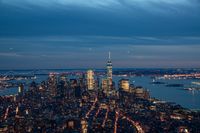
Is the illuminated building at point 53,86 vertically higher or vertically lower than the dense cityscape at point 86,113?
higher

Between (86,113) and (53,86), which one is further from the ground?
(53,86)

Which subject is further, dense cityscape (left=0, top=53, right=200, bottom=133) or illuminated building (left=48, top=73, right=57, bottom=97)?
illuminated building (left=48, top=73, right=57, bottom=97)

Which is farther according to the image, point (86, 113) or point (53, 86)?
point (53, 86)

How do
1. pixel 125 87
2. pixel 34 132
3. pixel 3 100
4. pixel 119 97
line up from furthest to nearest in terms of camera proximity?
pixel 125 87
pixel 119 97
pixel 3 100
pixel 34 132

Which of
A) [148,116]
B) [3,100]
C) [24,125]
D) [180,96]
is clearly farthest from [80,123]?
[180,96]

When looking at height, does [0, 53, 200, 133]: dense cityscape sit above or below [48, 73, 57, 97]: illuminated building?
below

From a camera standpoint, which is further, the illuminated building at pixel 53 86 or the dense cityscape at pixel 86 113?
the illuminated building at pixel 53 86

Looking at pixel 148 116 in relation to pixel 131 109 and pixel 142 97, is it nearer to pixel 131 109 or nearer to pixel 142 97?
pixel 131 109

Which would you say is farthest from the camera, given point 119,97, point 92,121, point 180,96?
point 180,96
